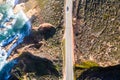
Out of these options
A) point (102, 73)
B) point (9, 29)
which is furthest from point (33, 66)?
point (102, 73)

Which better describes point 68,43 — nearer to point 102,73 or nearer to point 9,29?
point 102,73

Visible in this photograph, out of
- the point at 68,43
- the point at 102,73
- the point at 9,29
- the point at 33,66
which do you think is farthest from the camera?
the point at 9,29

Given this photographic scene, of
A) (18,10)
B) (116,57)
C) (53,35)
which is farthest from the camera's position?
(18,10)

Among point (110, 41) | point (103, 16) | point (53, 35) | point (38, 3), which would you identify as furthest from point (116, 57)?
point (38, 3)

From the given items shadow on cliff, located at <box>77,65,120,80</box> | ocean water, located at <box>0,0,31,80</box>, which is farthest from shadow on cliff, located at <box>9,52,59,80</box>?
shadow on cliff, located at <box>77,65,120,80</box>

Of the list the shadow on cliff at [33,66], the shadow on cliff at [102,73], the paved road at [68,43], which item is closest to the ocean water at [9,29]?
the shadow on cliff at [33,66]

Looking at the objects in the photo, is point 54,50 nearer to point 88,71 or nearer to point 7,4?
point 88,71
